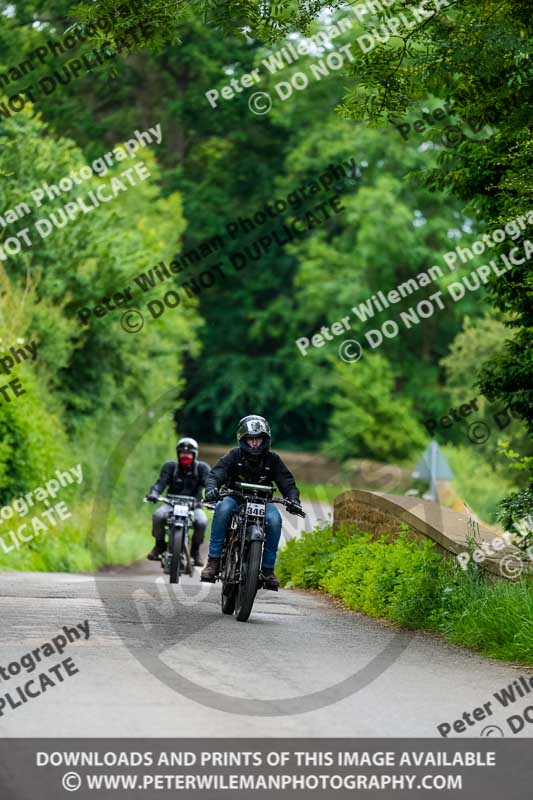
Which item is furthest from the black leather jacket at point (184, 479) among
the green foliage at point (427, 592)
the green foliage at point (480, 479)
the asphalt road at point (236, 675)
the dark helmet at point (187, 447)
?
the green foliage at point (480, 479)

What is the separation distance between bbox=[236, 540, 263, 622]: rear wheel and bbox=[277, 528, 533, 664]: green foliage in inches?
56.7

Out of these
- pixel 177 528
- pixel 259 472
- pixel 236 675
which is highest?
pixel 259 472

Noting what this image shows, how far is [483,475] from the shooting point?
4138 cm

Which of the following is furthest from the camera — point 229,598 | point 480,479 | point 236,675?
point 480,479

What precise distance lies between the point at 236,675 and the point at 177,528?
894cm

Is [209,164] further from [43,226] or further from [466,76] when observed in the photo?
[466,76]

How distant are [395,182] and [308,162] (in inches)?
154

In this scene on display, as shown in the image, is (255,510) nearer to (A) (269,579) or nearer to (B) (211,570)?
(A) (269,579)

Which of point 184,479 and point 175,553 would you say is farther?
point 184,479

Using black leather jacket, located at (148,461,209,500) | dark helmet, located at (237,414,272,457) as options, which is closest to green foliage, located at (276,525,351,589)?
black leather jacket, located at (148,461,209,500)

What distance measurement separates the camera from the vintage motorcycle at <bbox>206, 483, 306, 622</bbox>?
11820 mm

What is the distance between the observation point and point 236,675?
886 centimetres

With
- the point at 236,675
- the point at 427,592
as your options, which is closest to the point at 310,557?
the point at 427,592

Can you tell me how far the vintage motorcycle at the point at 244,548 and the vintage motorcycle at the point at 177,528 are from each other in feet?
15.6
